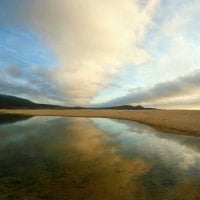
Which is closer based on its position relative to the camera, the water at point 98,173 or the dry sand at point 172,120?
the water at point 98,173

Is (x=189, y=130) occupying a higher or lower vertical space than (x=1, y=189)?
higher

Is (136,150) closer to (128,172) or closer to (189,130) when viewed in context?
(128,172)

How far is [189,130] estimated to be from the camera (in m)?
28.1

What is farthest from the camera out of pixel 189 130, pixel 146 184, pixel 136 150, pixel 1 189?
pixel 189 130

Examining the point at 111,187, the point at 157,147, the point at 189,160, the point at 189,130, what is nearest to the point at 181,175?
the point at 189,160

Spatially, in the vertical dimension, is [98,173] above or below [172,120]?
below

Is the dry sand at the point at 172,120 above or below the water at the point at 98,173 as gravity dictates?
above

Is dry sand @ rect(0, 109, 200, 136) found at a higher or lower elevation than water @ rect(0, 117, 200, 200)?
higher

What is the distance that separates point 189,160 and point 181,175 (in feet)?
11.2

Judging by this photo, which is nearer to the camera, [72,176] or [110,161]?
[72,176]

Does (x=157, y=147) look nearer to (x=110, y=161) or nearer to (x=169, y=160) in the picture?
(x=169, y=160)

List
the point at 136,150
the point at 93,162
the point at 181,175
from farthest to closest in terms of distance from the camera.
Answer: the point at 136,150 < the point at 93,162 < the point at 181,175

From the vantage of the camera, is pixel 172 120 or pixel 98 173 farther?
pixel 172 120

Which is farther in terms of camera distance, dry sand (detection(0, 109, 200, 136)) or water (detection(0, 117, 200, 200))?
dry sand (detection(0, 109, 200, 136))
